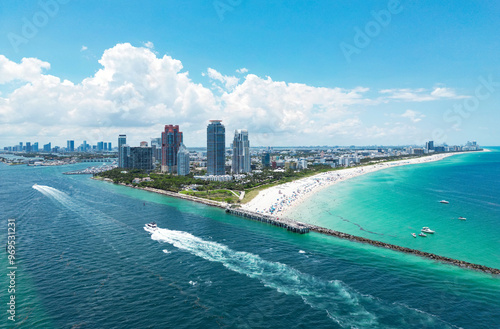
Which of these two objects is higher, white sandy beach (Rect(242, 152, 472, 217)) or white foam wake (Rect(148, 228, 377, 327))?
white sandy beach (Rect(242, 152, 472, 217))

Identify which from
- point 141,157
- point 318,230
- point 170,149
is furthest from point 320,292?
point 141,157

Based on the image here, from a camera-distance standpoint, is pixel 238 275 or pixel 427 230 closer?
pixel 238 275

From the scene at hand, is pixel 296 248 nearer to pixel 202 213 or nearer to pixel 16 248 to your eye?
pixel 202 213

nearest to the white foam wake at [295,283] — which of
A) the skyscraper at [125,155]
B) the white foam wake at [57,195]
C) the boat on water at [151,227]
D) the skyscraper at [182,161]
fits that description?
the boat on water at [151,227]

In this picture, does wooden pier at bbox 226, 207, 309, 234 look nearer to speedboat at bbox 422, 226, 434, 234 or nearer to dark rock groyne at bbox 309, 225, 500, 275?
dark rock groyne at bbox 309, 225, 500, 275

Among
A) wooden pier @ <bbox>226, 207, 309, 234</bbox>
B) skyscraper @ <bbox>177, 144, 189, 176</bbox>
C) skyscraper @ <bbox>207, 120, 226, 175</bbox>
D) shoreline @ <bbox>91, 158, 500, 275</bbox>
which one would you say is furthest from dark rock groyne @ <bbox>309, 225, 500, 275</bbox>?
skyscraper @ <bbox>177, 144, 189, 176</bbox>

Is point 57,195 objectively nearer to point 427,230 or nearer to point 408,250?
point 408,250
